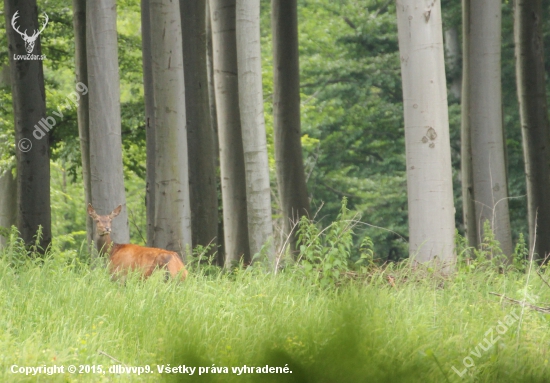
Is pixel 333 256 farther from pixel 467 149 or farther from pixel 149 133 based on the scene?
pixel 467 149

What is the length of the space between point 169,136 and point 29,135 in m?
2.14

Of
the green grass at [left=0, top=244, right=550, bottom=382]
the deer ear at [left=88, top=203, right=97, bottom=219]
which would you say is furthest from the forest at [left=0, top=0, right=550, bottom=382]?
the deer ear at [left=88, top=203, right=97, bottom=219]

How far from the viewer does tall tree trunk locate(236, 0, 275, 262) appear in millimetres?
9609

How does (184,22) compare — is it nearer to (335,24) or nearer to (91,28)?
(91,28)

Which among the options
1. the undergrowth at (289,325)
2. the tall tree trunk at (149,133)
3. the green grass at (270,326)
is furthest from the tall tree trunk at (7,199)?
the green grass at (270,326)

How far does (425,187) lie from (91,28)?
463cm

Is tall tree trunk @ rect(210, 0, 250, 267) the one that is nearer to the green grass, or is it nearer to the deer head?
the deer head

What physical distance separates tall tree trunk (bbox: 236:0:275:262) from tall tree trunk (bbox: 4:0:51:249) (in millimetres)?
2901

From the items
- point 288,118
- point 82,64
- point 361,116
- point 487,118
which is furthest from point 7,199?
point 361,116

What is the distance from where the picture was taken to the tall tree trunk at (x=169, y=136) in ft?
30.0

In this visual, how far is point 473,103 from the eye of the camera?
1077 centimetres

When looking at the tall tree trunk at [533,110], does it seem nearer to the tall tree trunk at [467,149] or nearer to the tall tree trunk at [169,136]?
the tall tree trunk at [467,149]

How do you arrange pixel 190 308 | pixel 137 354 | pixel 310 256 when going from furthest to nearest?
1. pixel 310 256
2. pixel 190 308
3. pixel 137 354

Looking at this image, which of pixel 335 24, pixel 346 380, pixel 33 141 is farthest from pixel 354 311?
pixel 335 24
